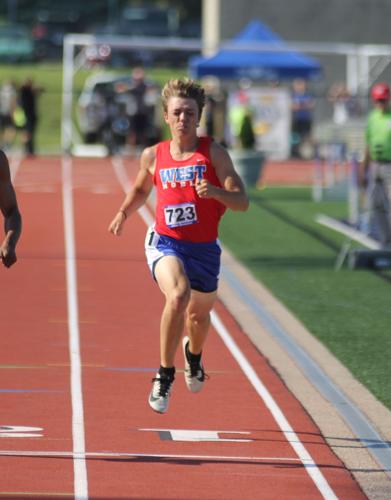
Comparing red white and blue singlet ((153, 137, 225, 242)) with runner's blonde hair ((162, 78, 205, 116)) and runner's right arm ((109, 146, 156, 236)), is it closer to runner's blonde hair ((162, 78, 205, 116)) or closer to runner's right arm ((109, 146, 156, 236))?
runner's right arm ((109, 146, 156, 236))

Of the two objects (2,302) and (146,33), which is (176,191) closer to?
(2,302)

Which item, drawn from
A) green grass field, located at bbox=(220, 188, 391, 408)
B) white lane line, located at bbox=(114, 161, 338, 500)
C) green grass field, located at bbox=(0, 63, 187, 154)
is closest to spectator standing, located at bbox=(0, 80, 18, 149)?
green grass field, located at bbox=(0, 63, 187, 154)

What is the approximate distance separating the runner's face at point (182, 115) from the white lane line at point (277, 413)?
2.00 m

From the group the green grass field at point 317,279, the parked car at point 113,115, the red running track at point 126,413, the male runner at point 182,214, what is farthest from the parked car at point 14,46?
the male runner at point 182,214

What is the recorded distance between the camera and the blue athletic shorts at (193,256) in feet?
29.7

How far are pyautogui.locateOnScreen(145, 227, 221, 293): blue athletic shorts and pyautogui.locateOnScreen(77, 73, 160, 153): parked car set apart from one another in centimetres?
2997

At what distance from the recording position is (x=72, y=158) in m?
38.7

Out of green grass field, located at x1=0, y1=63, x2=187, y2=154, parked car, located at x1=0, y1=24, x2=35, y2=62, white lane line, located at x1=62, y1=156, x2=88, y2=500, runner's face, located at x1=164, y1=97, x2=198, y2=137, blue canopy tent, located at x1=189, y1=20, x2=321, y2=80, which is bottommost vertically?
green grass field, located at x1=0, y1=63, x2=187, y2=154

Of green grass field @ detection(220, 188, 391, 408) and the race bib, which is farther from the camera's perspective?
green grass field @ detection(220, 188, 391, 408)

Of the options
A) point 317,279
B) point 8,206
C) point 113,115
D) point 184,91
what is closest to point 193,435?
point 8,206

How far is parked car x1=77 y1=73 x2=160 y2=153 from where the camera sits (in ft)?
131

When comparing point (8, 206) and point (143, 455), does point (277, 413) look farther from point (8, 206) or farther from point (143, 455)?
point (8, 206)

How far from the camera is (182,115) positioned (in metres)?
8.94

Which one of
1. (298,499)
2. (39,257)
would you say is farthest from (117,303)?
(298,499)
